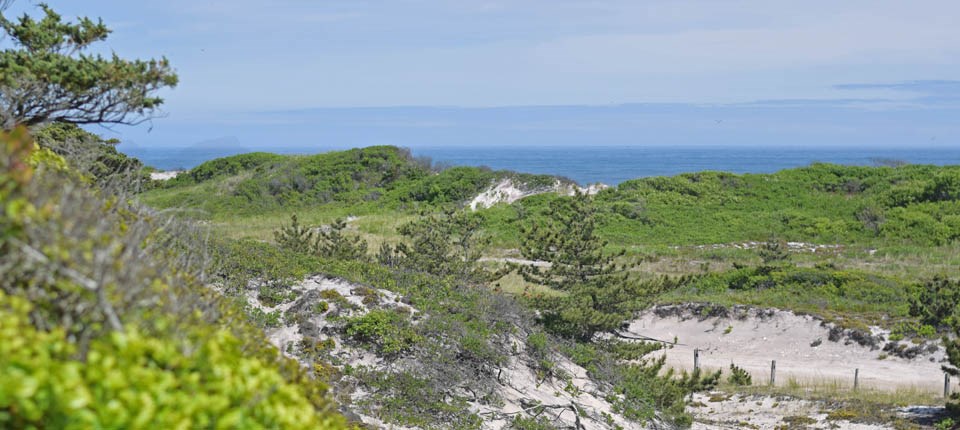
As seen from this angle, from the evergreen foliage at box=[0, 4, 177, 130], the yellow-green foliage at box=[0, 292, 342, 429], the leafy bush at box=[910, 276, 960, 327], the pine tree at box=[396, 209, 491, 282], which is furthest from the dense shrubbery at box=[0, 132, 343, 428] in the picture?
the leafy bush at box=[910, 276, 960, 327]

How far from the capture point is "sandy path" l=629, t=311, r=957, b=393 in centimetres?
1934

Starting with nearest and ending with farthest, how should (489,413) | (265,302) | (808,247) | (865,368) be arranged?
1. (489,413)
2. (265,302)
3. (865,368)
4. (808,247)

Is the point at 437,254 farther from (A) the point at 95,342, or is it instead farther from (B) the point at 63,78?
(A) the point at 95,342

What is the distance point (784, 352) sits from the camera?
73.7 ft

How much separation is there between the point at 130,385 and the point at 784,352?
22.7m

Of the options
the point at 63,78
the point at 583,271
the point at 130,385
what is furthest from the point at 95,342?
the point at 583,271

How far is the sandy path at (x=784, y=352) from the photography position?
762 inches

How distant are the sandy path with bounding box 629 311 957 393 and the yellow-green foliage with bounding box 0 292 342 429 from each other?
60.2ft

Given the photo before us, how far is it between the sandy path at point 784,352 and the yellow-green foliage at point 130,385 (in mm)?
18336

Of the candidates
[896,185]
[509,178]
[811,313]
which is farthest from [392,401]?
[896,185]

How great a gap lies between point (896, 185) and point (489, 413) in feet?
146

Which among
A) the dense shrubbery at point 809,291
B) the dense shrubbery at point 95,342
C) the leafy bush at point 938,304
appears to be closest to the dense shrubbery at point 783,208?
the dense shrubbery at point 809,291

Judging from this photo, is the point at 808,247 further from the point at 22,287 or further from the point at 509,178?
the point at 22,287

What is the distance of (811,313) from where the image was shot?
2370 centimetres
